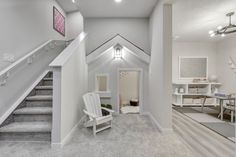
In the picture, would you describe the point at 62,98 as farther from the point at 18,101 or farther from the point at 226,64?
the point at 226,64

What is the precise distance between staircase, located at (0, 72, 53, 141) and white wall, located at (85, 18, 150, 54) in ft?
7.65

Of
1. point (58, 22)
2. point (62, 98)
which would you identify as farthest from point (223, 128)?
point (58, 22)

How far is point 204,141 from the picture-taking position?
320 centimetres

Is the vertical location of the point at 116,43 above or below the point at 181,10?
below

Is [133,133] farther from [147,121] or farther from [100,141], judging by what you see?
[147,121]

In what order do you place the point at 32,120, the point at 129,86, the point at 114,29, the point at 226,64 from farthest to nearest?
1. the point at 129,86
2. the point at 226,64
3. the point at 114,29
4. the point at 32,120

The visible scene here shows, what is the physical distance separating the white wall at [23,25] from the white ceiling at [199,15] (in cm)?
357

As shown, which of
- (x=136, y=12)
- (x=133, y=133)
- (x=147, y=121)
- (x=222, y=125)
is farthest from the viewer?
(x=136, y=12)

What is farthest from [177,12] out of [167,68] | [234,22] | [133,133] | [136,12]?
[133,133]

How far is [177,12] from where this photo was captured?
4.44 meters

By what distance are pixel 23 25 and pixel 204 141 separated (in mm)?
4699

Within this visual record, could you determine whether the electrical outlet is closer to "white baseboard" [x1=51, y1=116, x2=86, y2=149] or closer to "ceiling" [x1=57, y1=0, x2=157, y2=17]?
"white baseboard" [x1=51, y1=116, x2=86, y2=149]

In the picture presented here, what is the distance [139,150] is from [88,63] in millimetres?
3481

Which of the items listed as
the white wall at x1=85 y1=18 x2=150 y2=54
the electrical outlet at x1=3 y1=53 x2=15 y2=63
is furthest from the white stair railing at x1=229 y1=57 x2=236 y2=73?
the electrical outlet at x1=3 y1=53 x2=15 y2=63
